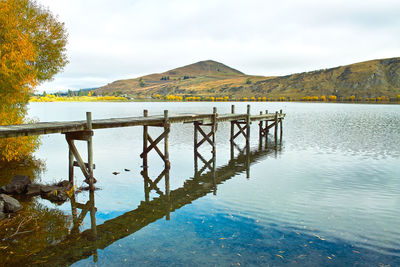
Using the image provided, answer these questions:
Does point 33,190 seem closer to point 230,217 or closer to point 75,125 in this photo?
point 75,125

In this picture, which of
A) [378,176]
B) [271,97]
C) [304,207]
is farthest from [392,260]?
[271,97]

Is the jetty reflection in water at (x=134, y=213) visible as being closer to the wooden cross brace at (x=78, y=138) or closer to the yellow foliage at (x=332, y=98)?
the wooden cross brace at (x=78, y=138)

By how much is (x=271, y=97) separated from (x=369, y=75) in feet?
191

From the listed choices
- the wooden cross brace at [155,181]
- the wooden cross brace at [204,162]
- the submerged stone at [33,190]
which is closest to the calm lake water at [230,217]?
the wooden cross brace at [155,181]

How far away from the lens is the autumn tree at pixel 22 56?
17531mm

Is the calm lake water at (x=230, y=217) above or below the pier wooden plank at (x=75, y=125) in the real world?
below

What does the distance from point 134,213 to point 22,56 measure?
1215 centimetres

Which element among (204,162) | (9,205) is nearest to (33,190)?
(9,205)

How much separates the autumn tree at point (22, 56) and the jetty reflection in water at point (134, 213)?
810 centimetres

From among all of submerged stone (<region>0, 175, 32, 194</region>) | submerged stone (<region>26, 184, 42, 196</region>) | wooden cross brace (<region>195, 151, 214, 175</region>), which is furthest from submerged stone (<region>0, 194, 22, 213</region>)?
wooden cross brace (<region>195, 151, 214, 175</region>)

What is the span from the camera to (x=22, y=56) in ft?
58.7

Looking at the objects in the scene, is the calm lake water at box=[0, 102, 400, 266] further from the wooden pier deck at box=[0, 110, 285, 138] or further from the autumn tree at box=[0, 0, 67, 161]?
the autumn tree at box=[0, 0, 67, 161]

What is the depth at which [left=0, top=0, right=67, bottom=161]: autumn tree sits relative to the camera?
17.5 meters

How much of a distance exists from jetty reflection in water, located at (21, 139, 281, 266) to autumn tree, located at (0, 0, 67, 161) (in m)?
8.10
